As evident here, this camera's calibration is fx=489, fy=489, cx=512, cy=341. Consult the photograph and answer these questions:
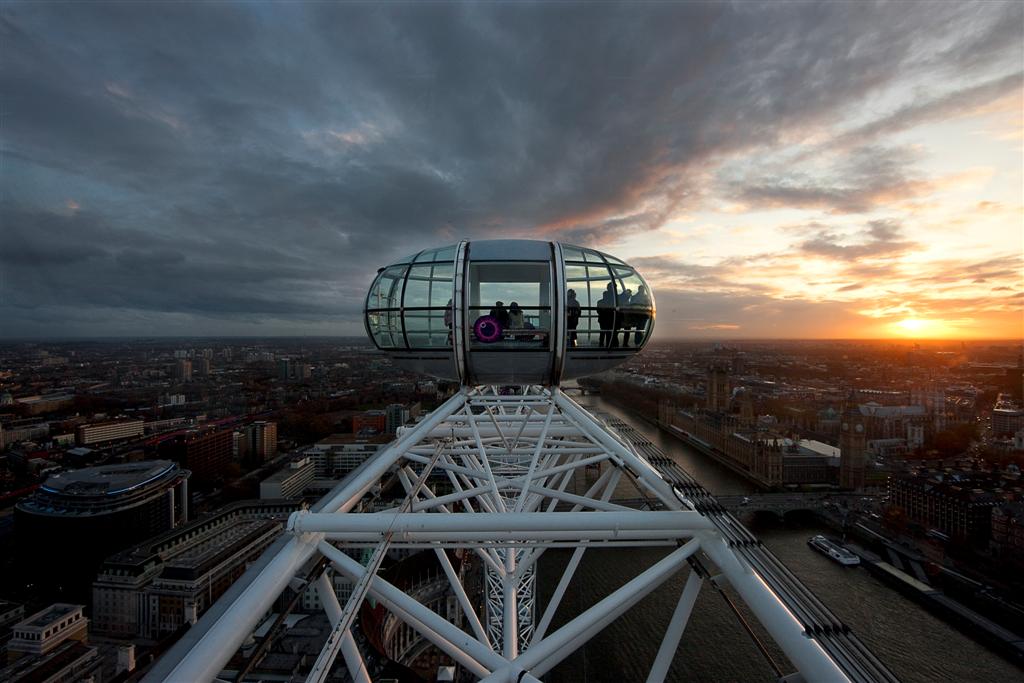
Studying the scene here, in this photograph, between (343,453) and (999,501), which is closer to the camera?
(999,501)

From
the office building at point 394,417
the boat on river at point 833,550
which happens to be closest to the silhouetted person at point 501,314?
the boat on river at point 833,550

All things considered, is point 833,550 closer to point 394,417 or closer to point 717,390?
point 394,417

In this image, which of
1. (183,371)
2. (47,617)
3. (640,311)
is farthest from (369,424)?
(640,311)

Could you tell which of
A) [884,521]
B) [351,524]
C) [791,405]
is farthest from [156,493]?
[791,405]

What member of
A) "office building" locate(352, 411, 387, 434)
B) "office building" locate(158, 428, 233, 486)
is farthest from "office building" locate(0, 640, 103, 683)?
"office building" locate(352, 411, 387, 434)

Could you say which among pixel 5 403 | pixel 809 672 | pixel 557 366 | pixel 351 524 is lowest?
pixel 5 403

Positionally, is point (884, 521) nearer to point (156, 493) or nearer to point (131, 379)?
point (156, 493)

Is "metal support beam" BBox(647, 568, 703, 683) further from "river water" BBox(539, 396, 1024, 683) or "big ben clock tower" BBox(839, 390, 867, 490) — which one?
"big ben clock tower" BBox(839, 390, 867, 490)

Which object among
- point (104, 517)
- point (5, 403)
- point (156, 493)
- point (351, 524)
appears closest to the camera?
point (351, 524)

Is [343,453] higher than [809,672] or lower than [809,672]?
lower
